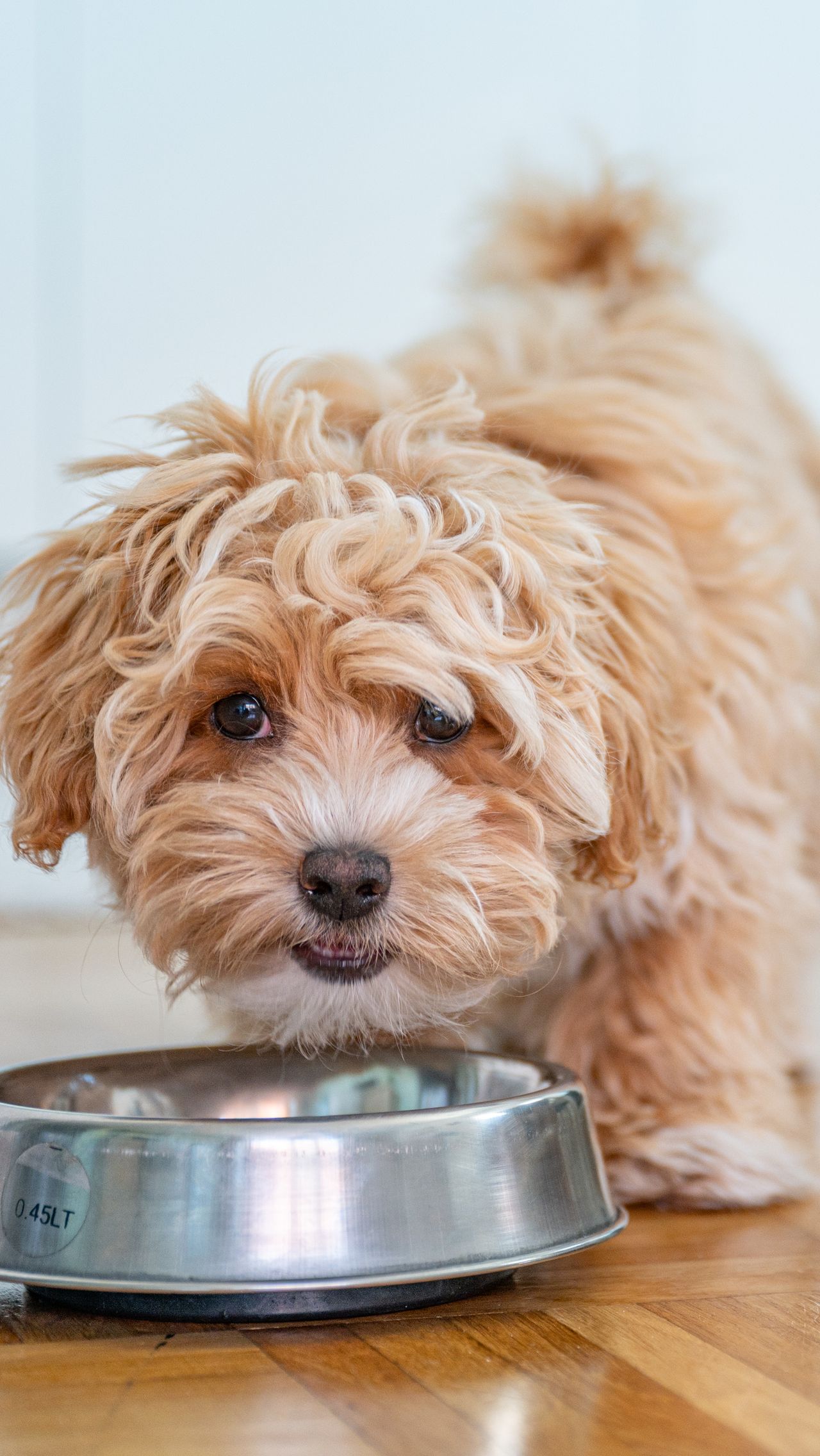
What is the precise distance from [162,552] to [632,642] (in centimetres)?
43

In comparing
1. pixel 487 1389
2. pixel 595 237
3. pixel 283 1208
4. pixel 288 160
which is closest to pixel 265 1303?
pixel 283 1208

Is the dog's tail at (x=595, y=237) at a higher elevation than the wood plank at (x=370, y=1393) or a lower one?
higher

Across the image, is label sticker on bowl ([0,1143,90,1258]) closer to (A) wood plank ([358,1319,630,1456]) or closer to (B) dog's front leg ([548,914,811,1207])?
(A) wood plank ([358,1319,630,1456])

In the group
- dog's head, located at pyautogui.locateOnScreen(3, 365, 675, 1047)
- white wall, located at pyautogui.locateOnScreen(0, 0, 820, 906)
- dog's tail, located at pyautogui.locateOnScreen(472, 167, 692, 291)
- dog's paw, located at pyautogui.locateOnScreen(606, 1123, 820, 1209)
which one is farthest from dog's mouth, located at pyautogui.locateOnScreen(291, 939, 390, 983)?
white wall, located at pyautogui.locateOnScreen(0, 0, 820, 906)

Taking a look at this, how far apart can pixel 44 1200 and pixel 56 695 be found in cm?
43

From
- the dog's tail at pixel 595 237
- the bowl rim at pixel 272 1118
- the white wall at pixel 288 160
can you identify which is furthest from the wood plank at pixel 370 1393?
the white wall at pixel 288 160

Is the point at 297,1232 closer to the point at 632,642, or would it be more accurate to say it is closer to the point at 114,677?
the point at 114,677

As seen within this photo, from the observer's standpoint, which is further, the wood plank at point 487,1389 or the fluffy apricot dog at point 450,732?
the fluffy apricot dog at point 450,732

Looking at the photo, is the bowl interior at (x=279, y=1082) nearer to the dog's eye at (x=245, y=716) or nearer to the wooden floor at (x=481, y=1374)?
the wooden floor at (x=481, y=1374)

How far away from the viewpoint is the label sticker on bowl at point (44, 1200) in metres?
1.06

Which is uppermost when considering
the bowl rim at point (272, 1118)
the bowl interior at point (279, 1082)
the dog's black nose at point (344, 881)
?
the dog's black nose at point (344, 881)

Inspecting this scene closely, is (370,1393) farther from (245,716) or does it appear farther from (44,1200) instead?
(245,716)

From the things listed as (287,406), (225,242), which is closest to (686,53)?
(225,242)

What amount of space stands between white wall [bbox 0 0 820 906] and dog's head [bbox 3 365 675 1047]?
224cm
